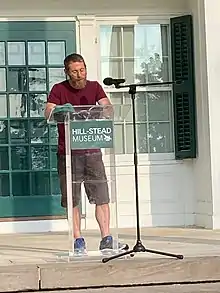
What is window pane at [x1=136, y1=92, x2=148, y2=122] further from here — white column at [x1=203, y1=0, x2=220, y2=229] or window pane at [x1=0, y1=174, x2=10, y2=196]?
window pane at [x1=0, y1=174, x2=10, y2=196]

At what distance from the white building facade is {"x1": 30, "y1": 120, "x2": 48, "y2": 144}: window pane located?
0.01 metres

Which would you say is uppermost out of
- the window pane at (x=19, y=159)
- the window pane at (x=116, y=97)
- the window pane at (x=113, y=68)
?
the window pane at (x=113, y=68)

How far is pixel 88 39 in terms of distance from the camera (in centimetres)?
821

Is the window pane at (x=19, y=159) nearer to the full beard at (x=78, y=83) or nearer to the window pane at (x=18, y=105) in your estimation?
the window pane at (x=18, y=105)

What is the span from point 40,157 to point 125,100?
1187mm

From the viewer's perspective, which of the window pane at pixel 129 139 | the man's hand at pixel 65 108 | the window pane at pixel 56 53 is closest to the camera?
the man's hand at pixel 65 108

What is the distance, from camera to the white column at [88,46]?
8188 millimetres

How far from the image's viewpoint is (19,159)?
26.3 ft

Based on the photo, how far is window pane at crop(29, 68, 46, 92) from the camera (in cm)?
812

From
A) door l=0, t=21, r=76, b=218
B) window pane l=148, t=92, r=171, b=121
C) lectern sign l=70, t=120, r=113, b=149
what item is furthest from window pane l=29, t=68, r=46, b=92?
lectern sign l=70, t=120, r=113, b=149

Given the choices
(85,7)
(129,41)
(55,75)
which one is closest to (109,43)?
(129,41)

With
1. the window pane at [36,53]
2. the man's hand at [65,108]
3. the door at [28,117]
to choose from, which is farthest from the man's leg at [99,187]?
the window pane at [36,53]

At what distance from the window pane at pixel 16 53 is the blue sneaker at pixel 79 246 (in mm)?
3163

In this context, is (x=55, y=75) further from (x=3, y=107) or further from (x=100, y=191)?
(x=100, y=191)
